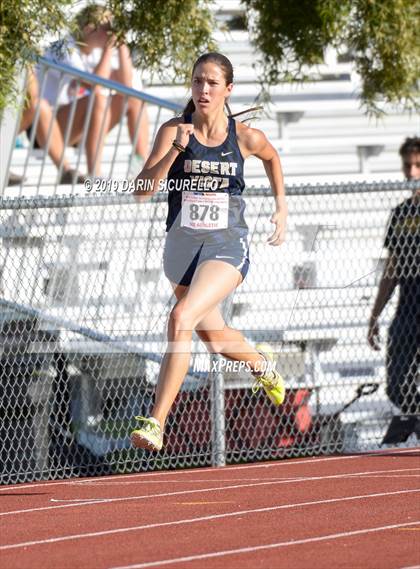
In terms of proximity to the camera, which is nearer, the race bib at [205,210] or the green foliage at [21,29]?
the race bib at [205,210]

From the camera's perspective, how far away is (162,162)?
622 cm

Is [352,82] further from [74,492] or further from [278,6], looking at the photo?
[74,492]

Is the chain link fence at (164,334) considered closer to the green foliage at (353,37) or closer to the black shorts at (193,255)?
Result: the green foliage at (353,37)

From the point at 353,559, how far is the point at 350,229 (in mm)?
4841

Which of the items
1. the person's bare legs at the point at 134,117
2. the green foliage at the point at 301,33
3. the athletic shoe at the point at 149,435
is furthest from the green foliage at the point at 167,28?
the athletic shoe at the point at 149,435

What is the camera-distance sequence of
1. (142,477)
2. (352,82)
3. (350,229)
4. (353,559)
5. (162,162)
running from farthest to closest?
(352,82) < (350,229) < (142,477) < (162,162) < (353,559)

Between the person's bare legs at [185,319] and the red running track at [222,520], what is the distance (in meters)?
0.50

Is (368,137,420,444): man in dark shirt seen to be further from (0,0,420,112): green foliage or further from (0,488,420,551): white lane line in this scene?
(0,488,420,551): white lane line

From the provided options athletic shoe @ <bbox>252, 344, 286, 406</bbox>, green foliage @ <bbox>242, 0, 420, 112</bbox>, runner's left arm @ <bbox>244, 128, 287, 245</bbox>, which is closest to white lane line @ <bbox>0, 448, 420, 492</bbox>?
athletic shoe @ <bbox>252, 344, 286, 406</bbox>

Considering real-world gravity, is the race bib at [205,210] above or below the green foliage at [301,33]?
below

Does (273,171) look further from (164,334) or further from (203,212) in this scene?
(164,334)

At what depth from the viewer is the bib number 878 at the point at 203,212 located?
6.40 meters

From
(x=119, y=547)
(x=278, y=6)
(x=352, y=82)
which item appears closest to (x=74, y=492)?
(x=119, y=547)

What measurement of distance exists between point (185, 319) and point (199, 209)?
1.73 ft
